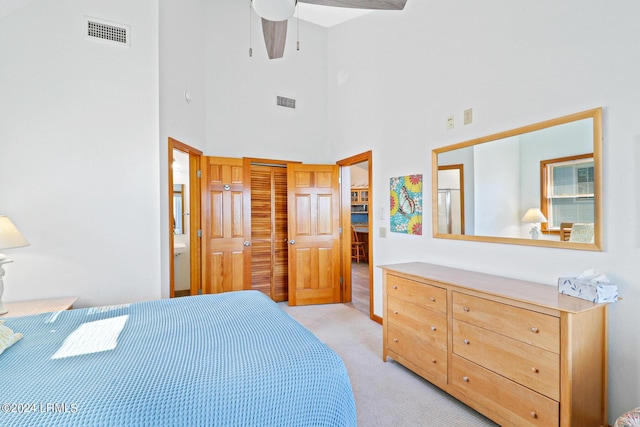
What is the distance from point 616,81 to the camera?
1646 millimetres

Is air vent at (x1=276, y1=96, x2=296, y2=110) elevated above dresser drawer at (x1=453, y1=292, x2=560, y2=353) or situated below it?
above

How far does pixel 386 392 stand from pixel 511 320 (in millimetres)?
1066

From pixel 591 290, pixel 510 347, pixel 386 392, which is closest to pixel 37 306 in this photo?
pixel 386 392

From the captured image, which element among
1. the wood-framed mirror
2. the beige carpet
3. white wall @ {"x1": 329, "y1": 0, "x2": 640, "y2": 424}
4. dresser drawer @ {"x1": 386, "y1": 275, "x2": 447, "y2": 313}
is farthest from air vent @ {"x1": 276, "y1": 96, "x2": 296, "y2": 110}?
the beige carpet

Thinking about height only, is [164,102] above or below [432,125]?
above

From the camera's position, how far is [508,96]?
218cm

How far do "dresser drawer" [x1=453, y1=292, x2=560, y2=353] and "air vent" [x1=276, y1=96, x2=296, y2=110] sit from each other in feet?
11.7

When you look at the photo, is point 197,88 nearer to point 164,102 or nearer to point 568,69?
point 164,102

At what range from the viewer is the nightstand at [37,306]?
2.11 meters

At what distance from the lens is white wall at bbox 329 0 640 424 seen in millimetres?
1615

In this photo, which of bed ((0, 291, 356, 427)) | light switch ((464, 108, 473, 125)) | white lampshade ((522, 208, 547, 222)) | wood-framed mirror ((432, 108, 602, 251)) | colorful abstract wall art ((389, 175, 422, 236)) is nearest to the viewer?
bed ((0, 291, 356, 427))

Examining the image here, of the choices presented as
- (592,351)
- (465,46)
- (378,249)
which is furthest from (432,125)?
(592,351)

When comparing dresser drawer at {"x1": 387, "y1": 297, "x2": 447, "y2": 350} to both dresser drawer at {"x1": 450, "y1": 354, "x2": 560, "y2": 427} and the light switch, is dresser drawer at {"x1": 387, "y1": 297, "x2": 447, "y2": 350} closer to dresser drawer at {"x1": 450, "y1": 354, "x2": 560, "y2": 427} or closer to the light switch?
dresser drawer at {"x1": 450, "y1": 354, "x2": 560, "y2": 427}

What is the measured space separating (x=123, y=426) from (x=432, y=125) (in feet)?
9.72
